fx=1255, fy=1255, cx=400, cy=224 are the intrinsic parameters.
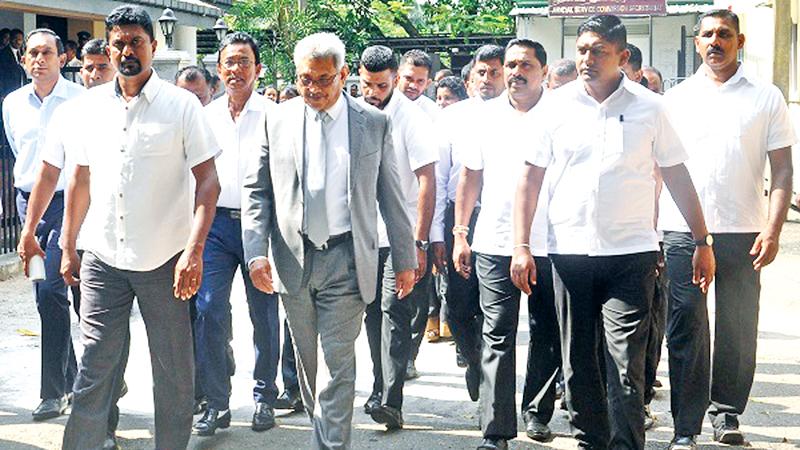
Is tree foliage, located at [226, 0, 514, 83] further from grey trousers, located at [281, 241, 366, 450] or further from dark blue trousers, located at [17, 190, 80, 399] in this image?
grey trousers, located at [281, 241, 366, 450]

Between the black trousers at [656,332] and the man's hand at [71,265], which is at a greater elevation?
the man's hand at [71,265]

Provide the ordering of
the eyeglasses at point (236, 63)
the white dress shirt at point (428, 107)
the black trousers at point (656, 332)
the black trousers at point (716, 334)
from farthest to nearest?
the white dress shirt at point (428, 107) < the eyeglasses at point (236, 63) < the black trousers at point (656, 332) < the black trousers at point (716, 334)

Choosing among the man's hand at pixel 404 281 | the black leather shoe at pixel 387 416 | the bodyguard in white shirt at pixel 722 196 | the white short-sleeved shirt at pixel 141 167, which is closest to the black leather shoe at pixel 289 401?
the black leather shoe at pixel 387 416

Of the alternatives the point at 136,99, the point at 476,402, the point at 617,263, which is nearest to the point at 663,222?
the point at 617,263

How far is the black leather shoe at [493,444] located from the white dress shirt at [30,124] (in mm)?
3198

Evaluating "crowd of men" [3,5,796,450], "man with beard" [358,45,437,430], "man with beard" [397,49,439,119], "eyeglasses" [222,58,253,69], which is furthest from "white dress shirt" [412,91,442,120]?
"eyeglasses" [222,58,253,69]

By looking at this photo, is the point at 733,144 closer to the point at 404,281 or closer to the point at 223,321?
the point at 404,281

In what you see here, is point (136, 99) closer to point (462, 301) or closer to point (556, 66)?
point (462, 301)

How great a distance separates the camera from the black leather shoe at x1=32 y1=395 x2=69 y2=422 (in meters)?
7.23

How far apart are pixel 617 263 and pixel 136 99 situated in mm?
2357

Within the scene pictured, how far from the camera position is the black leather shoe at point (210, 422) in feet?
22.6

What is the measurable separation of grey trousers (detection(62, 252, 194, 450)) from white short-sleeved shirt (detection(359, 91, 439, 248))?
1.61 metres

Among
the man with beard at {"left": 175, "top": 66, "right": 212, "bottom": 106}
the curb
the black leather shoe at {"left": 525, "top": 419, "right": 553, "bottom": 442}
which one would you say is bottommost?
the black leather shoe at {"left": 525, "top": 419, "right": 553, "bottom": 442}

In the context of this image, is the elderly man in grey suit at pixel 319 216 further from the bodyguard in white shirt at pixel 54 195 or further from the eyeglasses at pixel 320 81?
the bodyguard in white shirt at pixel 54 195
